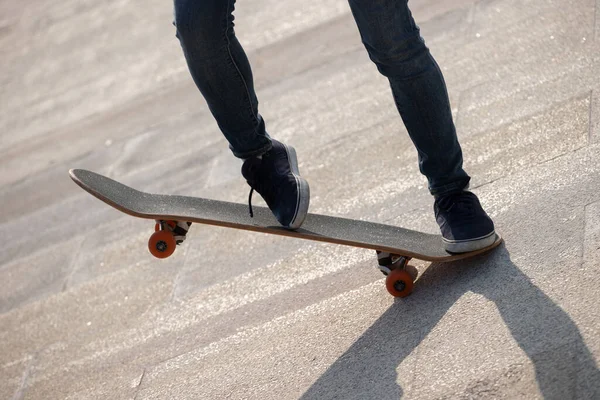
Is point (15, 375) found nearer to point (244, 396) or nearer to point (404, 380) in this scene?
point (244, 396)

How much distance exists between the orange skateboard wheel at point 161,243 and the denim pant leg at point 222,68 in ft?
→ 1.27

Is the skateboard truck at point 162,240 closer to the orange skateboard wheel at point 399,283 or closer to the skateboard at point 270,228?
the skateboard at point 270,228

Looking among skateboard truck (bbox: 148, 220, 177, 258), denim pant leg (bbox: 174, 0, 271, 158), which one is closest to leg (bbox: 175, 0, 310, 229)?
denim pant leg (bbox: 174, 0, 271, 158)

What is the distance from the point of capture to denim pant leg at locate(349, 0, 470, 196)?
275 centimetres

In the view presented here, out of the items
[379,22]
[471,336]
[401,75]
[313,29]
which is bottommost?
[313,29]

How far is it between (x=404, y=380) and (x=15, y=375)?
6.47 ft

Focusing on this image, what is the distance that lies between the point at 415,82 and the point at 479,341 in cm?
87

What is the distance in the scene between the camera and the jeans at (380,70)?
108 inches

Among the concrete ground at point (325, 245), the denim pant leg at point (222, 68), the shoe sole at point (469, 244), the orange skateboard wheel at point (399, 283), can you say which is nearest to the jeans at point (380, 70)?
the denim pant leg at point (222, 68)

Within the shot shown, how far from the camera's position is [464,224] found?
2.96m

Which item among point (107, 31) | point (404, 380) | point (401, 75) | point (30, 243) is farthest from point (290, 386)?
point (107, 31)

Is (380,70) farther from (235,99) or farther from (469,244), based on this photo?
(469,244)

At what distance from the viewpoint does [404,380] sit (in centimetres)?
262

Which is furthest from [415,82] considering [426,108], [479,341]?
[479,341]
